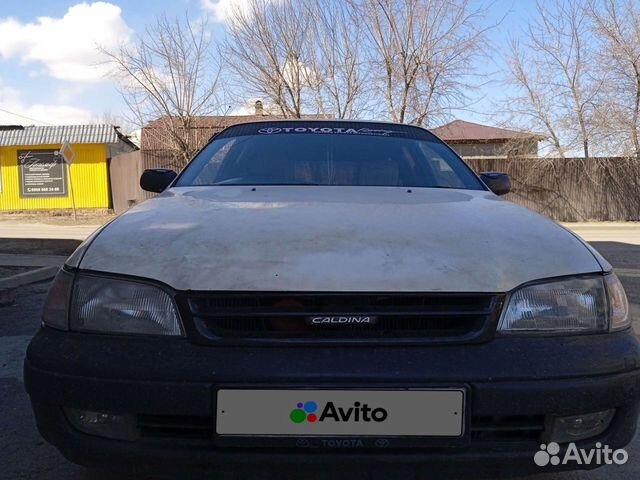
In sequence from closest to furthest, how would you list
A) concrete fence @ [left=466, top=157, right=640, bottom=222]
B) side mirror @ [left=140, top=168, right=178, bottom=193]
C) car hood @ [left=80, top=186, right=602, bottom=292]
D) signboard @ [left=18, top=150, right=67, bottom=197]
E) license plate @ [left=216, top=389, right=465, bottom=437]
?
1. license plate @ [left=216, top=389, right=465, bottom=437]
2. car hood @ [left=80, top=186, right=602, bottom=292]
3. side mirror @ [left=140, top=168, right=178, bottom=193]
4. concrete fence @ [left=466, top=157, right=640, bottom=222]
5. signboard @ [left=18, top=150, right=67, bottom=197]

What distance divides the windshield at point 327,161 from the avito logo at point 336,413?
145 cm

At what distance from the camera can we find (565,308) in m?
1.81

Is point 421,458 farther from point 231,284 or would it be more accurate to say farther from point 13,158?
point 13,158

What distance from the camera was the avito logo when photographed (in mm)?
1630

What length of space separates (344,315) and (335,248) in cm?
22

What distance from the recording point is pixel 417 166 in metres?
3.18

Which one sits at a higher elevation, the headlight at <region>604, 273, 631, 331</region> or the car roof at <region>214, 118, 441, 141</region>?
the car roof at <region>214, 118, 441, 141</region>

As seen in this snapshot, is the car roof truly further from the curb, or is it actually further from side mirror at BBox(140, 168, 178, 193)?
the curb

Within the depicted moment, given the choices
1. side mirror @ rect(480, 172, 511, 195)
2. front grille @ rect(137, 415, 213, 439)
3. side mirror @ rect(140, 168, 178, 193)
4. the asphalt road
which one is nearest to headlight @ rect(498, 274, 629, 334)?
the asphalt road

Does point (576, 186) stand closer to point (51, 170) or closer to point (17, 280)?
point (17, 280)

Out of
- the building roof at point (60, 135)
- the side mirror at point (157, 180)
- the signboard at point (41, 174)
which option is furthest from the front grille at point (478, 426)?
the signboard at point (41, 174)

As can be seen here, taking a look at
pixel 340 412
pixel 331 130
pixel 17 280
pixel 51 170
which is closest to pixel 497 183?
pixel 331 130

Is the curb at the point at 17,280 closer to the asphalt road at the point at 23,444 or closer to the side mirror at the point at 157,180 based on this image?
the asphalt road at the point at 23,444

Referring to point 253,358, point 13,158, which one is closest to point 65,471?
point 253,358
